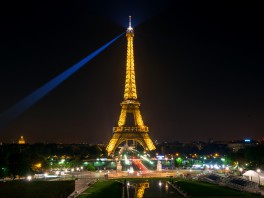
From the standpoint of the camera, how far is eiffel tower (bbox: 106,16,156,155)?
8294cm

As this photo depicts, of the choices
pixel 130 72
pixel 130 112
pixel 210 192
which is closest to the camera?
pixel 210 192

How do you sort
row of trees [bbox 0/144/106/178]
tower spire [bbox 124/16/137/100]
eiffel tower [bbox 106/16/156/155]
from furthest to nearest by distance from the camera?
eiffel tower [bbox 106/16/156/155], tower spire [bbox 124/16/137/100], row of trees [bbox 0/144/106/178]

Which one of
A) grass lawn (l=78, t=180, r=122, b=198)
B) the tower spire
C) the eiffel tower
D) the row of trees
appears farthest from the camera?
the eiffel tower

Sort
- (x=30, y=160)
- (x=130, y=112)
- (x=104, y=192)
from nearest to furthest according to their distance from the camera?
(x=104, y=192), (x=30, y=160), (x=130, y=112)

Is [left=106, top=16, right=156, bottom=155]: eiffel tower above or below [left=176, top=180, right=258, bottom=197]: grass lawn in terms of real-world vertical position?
above

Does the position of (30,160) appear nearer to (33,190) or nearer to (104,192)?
(104,192)

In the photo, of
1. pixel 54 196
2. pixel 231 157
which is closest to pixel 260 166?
pixel 231 157

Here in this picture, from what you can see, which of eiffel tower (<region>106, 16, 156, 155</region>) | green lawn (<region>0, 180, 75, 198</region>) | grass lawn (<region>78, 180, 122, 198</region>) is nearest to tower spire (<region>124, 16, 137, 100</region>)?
eiffel tower (<region>106, 16, 156, 155</region>)

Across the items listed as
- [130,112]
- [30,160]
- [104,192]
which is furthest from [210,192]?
[130,112]

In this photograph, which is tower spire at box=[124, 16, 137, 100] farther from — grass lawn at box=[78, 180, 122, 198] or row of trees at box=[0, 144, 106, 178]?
grass lawn at box=[78, 180, 122, 198]

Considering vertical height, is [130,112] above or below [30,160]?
above

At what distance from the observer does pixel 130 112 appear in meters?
85.1

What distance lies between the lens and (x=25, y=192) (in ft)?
80.1

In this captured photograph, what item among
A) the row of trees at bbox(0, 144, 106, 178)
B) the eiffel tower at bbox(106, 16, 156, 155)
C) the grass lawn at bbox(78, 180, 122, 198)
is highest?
the eiffel tower at bbox(106, 16, 156, 155)
